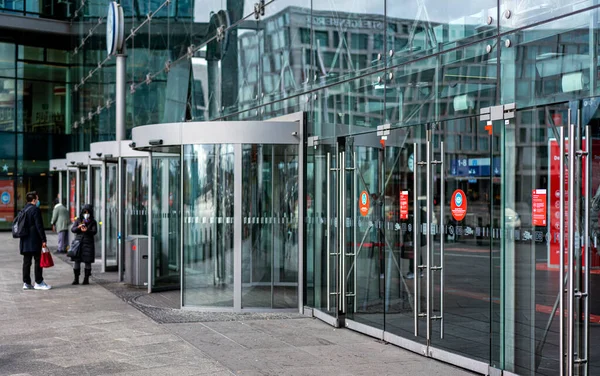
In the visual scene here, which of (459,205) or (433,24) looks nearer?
(459,205)

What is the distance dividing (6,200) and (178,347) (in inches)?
1229

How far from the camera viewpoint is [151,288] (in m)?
13.9

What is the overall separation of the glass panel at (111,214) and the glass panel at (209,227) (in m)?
6.97

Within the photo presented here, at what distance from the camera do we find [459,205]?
7918mm

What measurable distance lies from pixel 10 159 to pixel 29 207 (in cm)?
2501

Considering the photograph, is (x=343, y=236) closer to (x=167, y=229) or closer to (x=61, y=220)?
(x=167, y=229)

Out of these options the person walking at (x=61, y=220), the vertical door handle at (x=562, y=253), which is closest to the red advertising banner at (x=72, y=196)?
the person walking at (x=61, y=220)

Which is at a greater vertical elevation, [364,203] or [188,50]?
[188,50]

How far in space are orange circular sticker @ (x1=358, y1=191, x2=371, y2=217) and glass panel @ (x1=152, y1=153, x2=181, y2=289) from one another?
4.88 m

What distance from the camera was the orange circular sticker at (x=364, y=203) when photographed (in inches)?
389

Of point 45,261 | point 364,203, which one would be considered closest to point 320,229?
point 364,203

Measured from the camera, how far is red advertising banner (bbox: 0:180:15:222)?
1469 inches

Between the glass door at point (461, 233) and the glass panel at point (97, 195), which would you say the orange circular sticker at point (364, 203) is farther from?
the glass panel at point (97, 195)

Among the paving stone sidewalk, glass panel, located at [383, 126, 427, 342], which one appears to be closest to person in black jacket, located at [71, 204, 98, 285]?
the paving stone sidewalk
